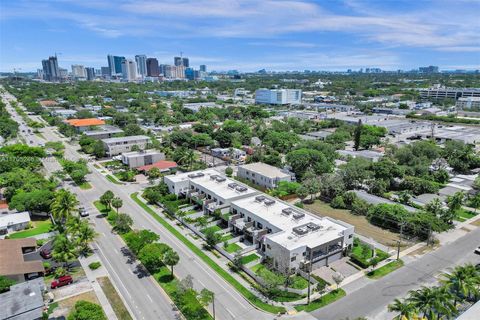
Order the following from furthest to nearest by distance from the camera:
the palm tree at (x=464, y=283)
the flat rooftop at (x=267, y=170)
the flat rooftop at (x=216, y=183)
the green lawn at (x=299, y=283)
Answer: the flat rooftop at (x=267, y=170)
the flat rooftop at (x=216, y=183)
the green lawn at (x=299, y=283)
the palm tree at (x=464, y=283)

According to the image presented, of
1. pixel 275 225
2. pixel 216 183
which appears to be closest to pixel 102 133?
pixel 216 183

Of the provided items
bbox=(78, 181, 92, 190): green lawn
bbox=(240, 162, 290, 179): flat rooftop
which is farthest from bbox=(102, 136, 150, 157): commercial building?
bbox=(240, 162, 290, 179): flat rooftop

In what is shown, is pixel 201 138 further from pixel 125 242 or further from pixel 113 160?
pixel 125 242

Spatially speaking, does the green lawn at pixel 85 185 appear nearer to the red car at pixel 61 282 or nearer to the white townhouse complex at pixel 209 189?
the white townhouse complex at pixel 209 189

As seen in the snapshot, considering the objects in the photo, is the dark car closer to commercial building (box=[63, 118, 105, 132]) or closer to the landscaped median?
the landscaped median

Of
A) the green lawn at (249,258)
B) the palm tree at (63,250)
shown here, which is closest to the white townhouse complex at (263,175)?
the green lawn at (249,258)

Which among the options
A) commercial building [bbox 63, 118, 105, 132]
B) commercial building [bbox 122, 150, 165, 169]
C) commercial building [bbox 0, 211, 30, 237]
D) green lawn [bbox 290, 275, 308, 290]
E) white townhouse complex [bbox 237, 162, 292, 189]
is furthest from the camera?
commercial building [bbox 63, 118, 105, 132]

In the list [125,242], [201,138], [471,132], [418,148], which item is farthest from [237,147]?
[471,132]
